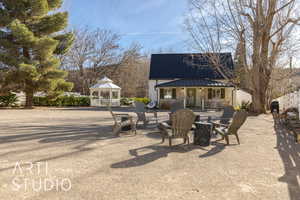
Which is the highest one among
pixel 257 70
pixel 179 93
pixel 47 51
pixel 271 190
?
pixel 47 51

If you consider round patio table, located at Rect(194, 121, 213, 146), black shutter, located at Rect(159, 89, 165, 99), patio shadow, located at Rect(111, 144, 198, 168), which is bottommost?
patio shadow, located at Rect(111, 144, 198, 168)

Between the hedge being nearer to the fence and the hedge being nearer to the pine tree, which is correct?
the pine tree

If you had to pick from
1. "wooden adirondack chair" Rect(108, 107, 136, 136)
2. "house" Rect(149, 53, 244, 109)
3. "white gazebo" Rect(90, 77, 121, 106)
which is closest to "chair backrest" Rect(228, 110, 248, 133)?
"wooden adirondack chair" Rect(108, 107, 136, 136)

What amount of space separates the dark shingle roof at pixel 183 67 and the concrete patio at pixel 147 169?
57.9ft

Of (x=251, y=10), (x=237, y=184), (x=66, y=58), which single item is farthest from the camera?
(x=66, y=58)

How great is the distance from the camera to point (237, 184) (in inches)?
115

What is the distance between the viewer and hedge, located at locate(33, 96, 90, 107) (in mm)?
20844

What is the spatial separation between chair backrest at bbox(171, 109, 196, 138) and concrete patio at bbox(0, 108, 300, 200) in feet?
1.48

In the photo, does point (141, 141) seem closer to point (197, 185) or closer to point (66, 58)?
point (197, 185)

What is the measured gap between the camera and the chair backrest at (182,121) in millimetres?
4754

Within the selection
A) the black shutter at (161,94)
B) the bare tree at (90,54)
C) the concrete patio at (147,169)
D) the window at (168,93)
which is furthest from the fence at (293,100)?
the bare tree at (90,54)

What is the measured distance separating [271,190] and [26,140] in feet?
19.8

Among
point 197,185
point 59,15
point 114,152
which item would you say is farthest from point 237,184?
point 59,15

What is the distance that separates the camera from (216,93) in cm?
2108
